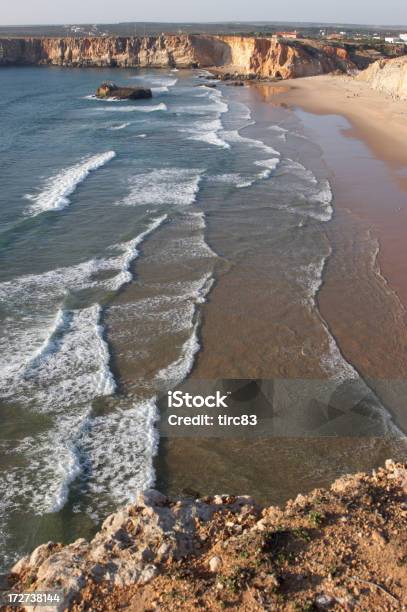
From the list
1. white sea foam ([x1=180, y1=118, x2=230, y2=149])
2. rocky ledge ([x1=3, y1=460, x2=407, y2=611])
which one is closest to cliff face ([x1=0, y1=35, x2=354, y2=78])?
white sea foam ([x1=180, y1=118, x2=230, y2=149])

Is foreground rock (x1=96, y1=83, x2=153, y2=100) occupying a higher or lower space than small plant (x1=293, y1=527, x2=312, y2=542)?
higher

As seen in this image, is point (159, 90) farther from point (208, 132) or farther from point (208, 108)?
point (208, 132)

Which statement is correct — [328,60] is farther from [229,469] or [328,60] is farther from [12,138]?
[229,469]

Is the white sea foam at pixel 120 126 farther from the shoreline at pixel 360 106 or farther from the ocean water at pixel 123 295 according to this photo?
the shoreline at pixel 360 106

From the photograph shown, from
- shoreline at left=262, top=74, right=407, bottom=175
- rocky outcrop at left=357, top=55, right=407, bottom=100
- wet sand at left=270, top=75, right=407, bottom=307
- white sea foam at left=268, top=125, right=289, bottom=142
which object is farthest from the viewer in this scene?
rocky outcrop at left=357, top=55, right=407, bottom=100

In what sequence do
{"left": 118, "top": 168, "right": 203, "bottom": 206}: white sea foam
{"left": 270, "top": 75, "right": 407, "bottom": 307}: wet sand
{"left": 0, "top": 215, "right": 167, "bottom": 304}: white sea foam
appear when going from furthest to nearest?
{"left": 118, "top": 168, "right": 203, "bottom": 206}: white sea foam → {"left": 270, "top": 75, "right": 407, "bottom": 307}: wet sand → {"left": 0, "top": 215, "right": 167, "bottom": 304}: white sea foam

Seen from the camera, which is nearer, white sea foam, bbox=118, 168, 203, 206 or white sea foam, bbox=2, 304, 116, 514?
white sea foam, bbox=2, 304, 116, 514

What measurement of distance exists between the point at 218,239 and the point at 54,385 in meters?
9.11

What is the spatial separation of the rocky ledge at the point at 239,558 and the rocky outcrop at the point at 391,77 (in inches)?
1993

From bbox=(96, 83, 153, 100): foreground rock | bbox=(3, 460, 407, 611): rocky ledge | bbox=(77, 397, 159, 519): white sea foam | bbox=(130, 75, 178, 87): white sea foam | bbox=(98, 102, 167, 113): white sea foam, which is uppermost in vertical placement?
bbox=(130, 75, 178, 87): white sea foam

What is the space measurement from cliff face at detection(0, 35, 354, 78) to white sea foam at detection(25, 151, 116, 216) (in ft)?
184

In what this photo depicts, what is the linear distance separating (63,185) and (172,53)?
77.4 metres

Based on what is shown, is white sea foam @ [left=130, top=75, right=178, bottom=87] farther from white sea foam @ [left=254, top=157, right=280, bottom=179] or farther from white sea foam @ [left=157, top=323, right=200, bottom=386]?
white sea foam @ [left=157, top=323, right=200, bottom=386]

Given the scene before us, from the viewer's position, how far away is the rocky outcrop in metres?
50.4
